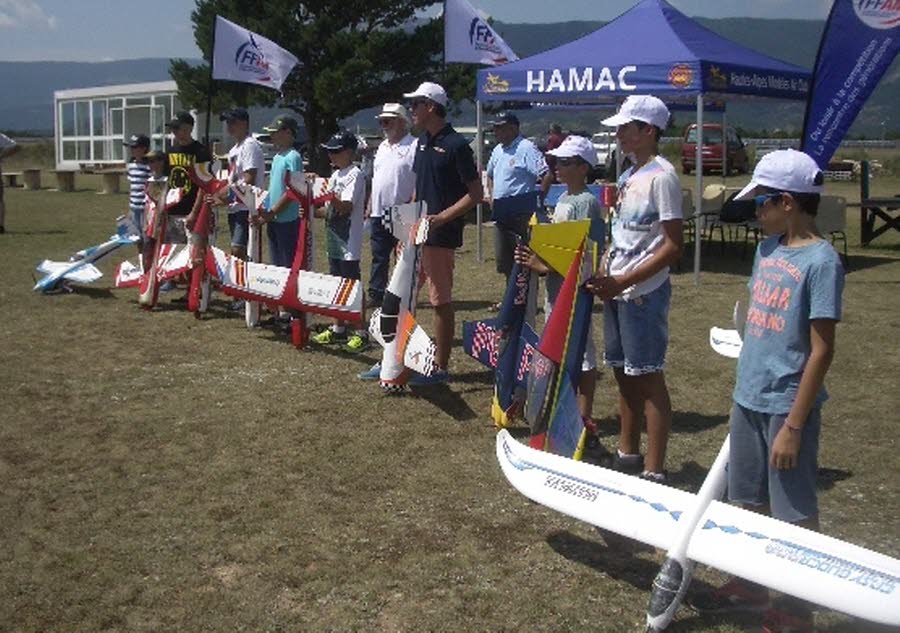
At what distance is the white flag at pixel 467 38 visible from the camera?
12.7 m

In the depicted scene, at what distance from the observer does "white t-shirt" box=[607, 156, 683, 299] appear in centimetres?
432

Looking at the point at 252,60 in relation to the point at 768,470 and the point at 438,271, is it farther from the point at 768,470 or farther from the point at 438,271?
the point at 768,470

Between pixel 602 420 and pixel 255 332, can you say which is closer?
pixel 602 420

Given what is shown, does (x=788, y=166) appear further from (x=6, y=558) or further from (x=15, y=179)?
(x=15, y=179)

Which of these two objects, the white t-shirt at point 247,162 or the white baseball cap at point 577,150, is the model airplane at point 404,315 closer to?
the white baseball cap at point 577,150

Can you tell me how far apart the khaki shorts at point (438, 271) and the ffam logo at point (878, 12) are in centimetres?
299

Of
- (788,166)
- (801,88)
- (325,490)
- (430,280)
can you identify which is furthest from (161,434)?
(801,88)

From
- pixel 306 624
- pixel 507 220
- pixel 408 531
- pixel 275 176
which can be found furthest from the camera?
pixel 507 220

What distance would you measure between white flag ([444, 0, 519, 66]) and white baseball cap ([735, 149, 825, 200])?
9.81 meters

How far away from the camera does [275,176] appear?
8.29 m

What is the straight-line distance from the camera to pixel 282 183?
8219 mm

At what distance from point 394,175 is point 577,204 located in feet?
7.88

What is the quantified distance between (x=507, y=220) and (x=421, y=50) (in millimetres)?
21845

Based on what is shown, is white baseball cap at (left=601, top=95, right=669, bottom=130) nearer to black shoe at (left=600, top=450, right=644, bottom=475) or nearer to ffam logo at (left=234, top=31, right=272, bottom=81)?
black shoe at (left=600, top=450, right=644, bottom=475)
